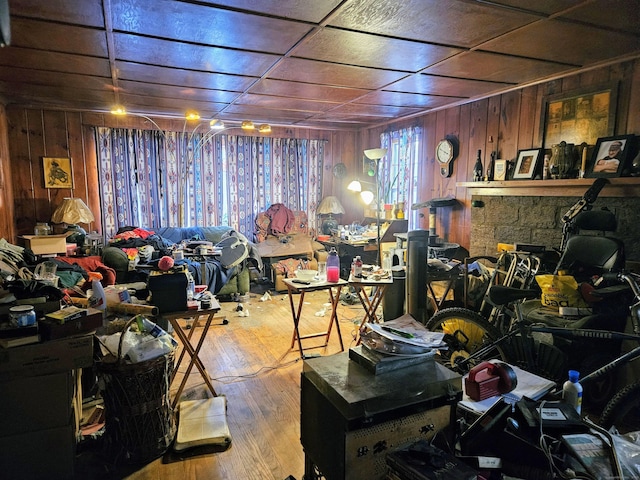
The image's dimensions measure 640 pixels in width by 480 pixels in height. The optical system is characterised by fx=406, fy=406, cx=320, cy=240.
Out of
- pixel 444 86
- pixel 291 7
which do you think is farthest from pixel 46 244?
pixel 444 86

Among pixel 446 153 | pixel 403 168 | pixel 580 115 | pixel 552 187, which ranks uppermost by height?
pixel 580 115

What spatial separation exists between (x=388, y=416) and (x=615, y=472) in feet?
2.08

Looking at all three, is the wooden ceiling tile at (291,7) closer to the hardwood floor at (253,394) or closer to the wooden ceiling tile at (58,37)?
the wooden ceiling tile at (58,37)

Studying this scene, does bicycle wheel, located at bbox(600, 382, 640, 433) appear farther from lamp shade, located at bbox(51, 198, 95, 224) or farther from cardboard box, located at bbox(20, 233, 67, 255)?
lamp shade, located at bbox(51, 198, 95, 224)

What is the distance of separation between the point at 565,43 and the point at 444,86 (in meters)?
1.18

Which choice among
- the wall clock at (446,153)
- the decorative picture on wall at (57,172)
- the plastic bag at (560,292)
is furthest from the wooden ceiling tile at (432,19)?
the decorative picture on wall at (57,172)

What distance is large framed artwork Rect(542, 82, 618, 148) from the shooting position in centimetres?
302

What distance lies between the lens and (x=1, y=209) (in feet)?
14.1

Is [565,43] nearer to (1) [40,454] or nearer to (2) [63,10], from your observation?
(2) [63,10]

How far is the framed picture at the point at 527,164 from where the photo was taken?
3.52 metres

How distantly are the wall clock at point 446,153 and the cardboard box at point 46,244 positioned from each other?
418 centimetres

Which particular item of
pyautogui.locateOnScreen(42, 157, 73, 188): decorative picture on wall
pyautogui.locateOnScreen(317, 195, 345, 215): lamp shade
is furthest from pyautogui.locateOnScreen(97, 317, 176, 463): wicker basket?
pyautogui.locateOnScreen(317, 195, 345, 215): lamp shade

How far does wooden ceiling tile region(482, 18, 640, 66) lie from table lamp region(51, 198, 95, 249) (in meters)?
4.48

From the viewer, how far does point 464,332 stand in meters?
2.68
